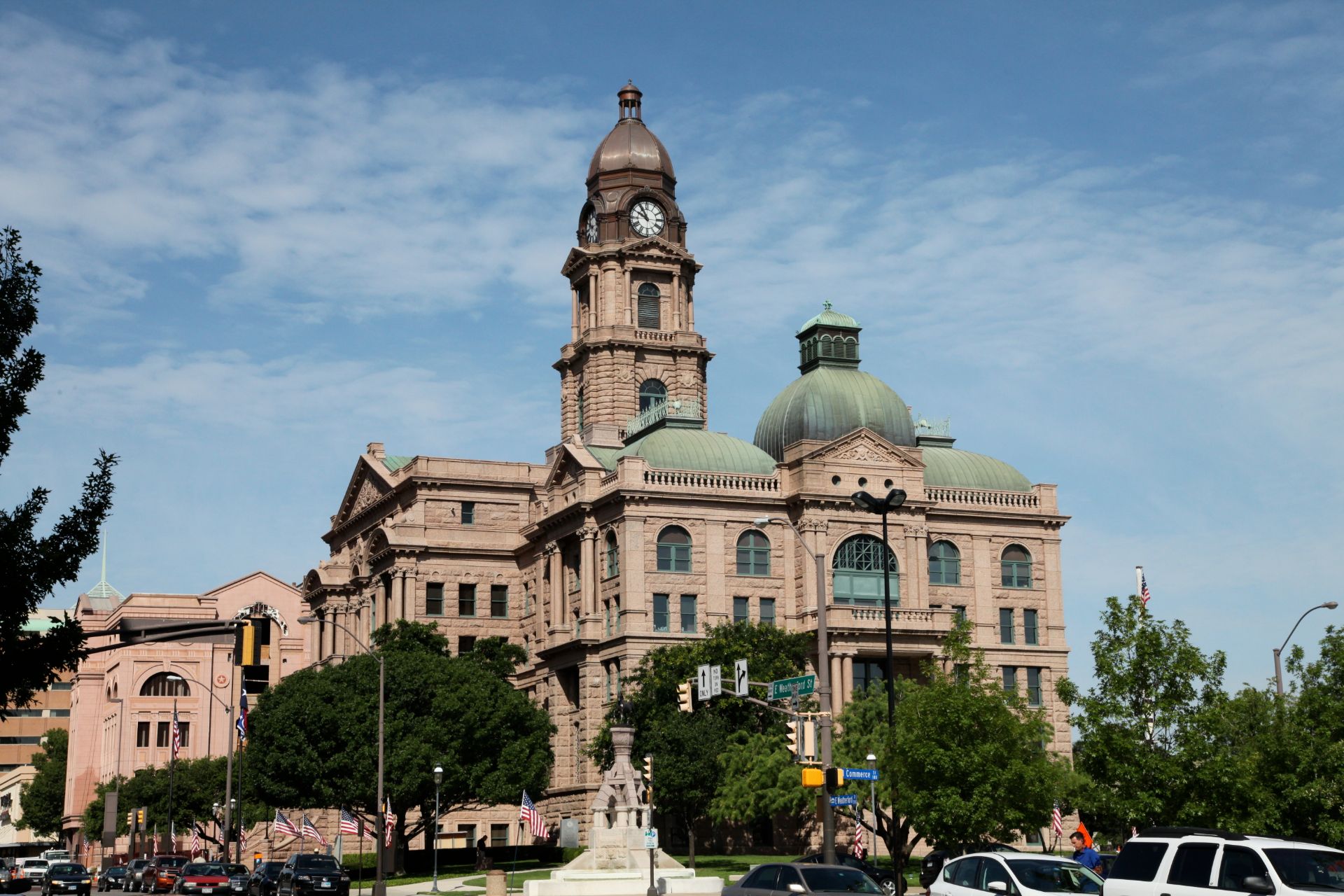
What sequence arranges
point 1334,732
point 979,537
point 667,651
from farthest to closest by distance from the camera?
point 979,537 < point 667,651 < point 1334,732

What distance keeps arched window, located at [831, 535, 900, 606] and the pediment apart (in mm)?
4181

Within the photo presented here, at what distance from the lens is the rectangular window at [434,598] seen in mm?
101188

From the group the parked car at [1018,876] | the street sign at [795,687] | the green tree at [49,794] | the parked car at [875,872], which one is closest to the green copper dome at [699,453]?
the parked car at [875,872]

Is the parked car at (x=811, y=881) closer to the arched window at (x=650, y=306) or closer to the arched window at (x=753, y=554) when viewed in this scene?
the arched window at (x=753, y=554)

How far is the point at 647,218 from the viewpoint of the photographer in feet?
360

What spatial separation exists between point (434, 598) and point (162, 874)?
31.3m

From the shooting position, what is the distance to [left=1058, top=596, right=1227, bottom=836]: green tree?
143 ft

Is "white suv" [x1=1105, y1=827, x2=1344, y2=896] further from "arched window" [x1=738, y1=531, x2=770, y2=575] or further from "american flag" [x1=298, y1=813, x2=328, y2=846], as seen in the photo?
"arched window" [x1=738, y1=531, x2=770, y2=575]

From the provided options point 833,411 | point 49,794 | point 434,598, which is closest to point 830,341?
point 833,411

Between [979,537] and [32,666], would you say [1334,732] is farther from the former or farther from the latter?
[979,537]

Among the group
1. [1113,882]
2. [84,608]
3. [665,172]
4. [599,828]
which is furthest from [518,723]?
[84,608]

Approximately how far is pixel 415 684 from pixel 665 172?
147 feet

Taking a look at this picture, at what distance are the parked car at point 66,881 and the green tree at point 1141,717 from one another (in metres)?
37.2

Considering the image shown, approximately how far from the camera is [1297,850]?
81.1 feet
